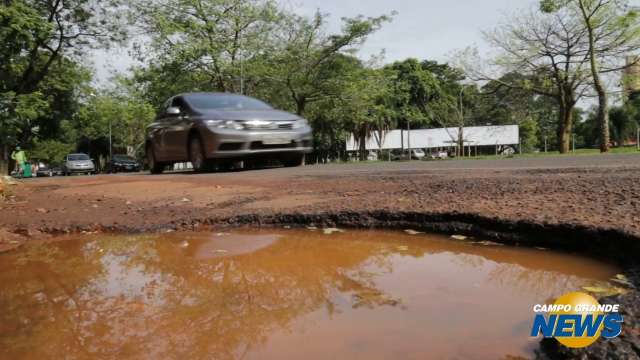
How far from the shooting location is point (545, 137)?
60.2 meters

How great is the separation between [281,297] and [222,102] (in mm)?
7014

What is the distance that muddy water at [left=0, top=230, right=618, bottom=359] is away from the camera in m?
1.65

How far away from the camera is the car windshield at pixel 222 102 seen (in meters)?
8.62

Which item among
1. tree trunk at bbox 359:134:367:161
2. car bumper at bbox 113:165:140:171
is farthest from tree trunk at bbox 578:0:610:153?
car bumper at bbox 113:165:140:171

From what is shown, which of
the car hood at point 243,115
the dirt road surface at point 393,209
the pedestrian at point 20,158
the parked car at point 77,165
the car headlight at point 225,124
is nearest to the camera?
the dirt road surface at point 393,209

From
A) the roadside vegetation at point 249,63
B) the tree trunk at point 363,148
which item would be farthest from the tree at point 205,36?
the tree trunk at point 363,148

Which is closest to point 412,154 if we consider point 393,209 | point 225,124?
point 225,124

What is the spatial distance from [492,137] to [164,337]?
41482 millimetres

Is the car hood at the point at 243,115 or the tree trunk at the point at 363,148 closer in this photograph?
the car hood at the point at 243,115

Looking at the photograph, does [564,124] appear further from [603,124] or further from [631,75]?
[603,124]

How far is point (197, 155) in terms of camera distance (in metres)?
8.67

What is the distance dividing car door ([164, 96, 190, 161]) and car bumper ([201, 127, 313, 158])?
749mm

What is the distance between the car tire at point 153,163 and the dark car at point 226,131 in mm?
765

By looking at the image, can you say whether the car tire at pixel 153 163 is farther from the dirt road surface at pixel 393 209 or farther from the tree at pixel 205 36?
the tree at pixel 205 36
